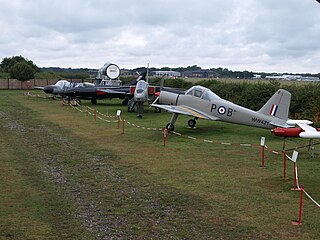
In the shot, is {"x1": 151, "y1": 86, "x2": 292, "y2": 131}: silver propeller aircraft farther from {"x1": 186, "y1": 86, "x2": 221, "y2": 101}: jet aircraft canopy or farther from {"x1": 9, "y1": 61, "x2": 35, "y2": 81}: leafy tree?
{"x1": 9, "y1": 61, "x2": 35, "y2": 81}: leafy tree

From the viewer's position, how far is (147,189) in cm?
930

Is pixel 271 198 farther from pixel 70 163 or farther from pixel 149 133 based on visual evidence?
pixel 149 133

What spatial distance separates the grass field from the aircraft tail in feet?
4.23

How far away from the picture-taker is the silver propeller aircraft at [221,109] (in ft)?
52.7

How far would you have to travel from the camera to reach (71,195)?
8773 mm

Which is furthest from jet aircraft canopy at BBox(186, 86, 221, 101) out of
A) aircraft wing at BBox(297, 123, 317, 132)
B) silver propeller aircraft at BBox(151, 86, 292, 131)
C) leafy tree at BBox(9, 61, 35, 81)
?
leafy tree at BBox(9, 61, 35, 81)

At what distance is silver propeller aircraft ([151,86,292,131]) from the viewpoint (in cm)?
1608

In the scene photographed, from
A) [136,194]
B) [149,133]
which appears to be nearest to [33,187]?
[136,194]

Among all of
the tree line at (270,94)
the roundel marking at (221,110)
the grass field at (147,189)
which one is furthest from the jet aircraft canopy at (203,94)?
the tree line at (270,94)

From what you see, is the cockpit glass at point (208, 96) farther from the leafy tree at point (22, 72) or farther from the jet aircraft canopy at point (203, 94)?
the leafy tree at point (22, 72)

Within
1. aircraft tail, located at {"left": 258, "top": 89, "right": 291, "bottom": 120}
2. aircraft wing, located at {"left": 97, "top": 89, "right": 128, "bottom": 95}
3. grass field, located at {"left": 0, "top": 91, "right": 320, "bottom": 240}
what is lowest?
grass field, located at {"left": 0, "top": 91, "right": 320, "bottom": 240}

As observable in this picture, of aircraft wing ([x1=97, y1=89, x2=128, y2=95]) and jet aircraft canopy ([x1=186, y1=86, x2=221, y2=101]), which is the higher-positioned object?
jet aircraft canopy ([x1=186, y1=86, x2=221, y2=101])

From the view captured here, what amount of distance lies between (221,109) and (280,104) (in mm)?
2676

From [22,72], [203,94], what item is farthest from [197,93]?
[22,72]
